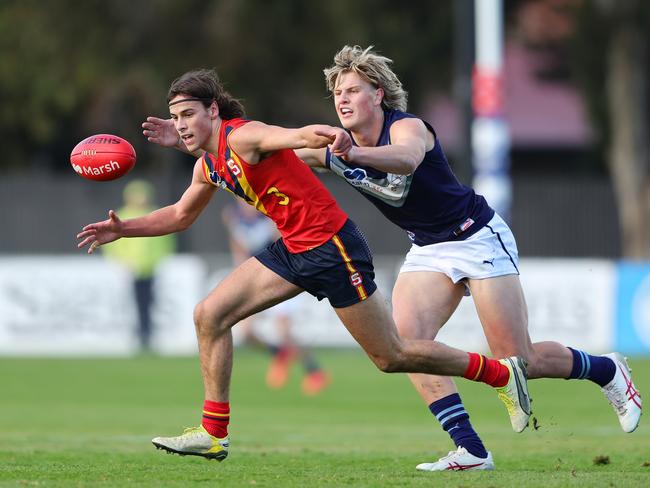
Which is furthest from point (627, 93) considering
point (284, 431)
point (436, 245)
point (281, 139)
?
point (281, 139)

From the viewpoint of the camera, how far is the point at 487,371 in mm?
8320

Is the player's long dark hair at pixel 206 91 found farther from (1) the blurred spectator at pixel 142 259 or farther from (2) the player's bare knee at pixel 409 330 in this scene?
(1) the blurred spectator at pixel 142 259

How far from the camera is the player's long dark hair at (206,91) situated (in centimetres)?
818

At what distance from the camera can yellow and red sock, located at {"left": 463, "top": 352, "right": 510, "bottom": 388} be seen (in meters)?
8.32

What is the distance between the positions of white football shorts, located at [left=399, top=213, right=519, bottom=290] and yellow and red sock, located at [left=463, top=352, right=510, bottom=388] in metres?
0.55

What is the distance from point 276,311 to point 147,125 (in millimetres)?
8639

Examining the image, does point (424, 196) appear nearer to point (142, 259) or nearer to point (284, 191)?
point (284, 191)

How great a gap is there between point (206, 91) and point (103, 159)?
762 millimetres

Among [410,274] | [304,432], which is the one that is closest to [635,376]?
[304,432]

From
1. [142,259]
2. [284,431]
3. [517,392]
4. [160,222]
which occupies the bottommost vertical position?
[284,431]

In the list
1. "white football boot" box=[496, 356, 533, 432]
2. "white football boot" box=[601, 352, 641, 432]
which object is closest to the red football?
"white football boot" box=[496, 356, 533, 432]

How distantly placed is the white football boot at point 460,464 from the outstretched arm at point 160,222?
2.13 meters

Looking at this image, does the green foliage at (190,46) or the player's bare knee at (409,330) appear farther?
the green foliage at (190,46)

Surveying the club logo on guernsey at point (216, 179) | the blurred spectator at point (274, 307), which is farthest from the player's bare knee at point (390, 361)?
the blurred spectator at point (274, 307)
